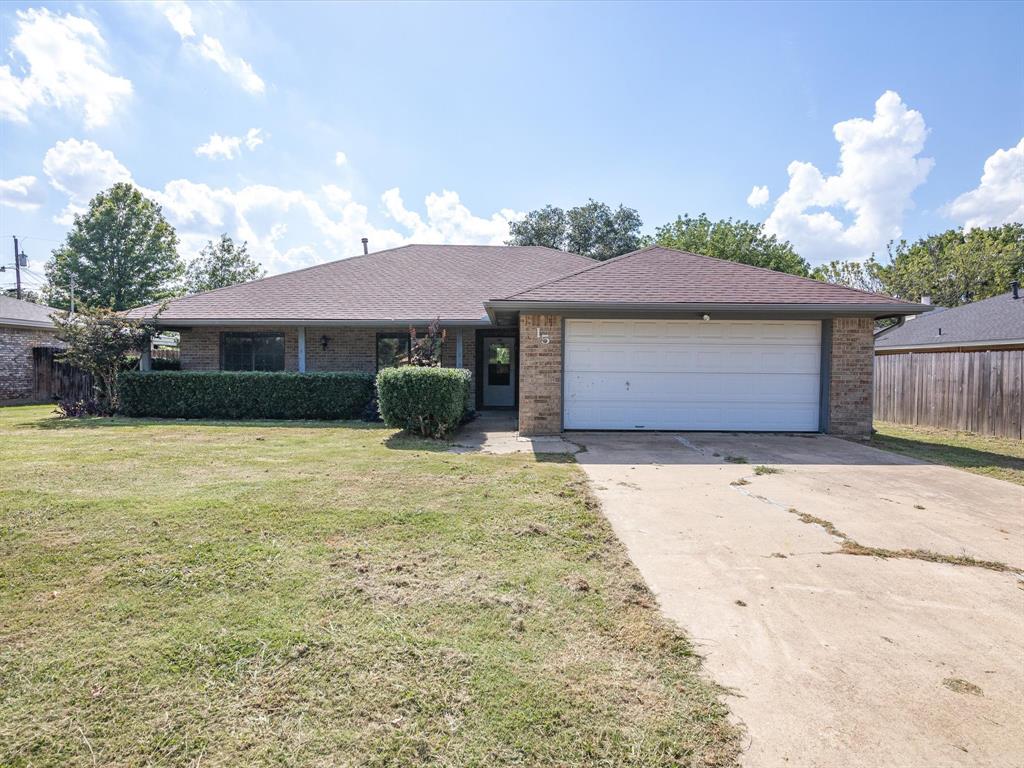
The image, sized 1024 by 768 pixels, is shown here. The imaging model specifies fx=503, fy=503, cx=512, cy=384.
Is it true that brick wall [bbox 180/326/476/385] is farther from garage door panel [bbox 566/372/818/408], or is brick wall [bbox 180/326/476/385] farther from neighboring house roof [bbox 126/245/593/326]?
garage door panel [bbox 566/372/818/408]

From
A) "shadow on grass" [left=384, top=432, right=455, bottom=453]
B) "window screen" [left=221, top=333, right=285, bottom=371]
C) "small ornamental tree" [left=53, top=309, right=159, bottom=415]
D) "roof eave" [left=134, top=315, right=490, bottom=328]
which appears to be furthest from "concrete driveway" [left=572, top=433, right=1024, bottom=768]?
"small ornamental tree" [left=53, top=309, right=159, bottom=415]

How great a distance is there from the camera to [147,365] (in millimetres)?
13117

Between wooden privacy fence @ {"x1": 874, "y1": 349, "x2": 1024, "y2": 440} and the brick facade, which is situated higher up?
the brick facade

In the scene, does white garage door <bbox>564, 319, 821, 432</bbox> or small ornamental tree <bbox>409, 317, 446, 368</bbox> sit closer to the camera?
white garage door <bbox>564, 319, 821, 432</bbox>

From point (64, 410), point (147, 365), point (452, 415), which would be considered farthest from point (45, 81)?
point (452, 415)

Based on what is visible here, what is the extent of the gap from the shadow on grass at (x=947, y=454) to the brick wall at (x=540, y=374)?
586cm

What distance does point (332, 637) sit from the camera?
255 cm

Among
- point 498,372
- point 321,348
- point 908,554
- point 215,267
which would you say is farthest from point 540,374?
point 215,267

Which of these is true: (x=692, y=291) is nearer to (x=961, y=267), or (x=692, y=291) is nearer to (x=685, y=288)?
(x=685, y=288)

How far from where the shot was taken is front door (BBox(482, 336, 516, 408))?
47.1 ft

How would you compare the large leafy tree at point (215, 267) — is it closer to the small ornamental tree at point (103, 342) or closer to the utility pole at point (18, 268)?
the utility pole at point (18, 268)

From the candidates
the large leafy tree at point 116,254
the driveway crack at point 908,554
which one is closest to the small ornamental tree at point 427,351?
the driveway crack at point 908,554

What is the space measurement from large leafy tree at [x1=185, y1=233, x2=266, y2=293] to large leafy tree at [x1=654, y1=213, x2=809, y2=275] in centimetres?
3049

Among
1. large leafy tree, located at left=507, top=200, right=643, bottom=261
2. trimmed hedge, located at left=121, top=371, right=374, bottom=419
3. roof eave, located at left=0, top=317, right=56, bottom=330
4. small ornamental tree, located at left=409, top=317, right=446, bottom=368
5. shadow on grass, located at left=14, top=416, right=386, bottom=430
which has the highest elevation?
large leafy tree, located at left=507, top=200, right=643, bottom=261
